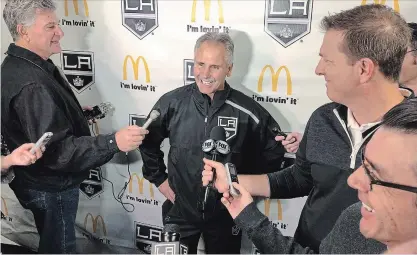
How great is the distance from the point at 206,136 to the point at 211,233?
52 cm

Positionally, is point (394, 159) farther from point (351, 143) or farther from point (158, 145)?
point (158, 145)

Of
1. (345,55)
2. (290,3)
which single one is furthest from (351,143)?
(290,3)

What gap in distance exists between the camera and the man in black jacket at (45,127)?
1658mm

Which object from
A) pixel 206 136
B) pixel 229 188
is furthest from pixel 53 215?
pixel 229 188

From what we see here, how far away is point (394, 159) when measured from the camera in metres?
0.83

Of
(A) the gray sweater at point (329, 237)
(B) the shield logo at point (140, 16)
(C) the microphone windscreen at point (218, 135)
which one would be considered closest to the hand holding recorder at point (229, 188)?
(A) the gray sweater at point (329, 237)

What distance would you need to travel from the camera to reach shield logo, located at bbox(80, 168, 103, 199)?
2283mm

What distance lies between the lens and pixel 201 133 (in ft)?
6.03

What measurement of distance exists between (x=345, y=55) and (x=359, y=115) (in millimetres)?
208

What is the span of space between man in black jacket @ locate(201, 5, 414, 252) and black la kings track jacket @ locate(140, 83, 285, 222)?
425 mm

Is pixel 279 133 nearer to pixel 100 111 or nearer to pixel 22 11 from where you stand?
pixel 100 111

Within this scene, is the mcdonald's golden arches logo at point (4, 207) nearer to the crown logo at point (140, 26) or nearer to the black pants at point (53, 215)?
the black pants at point (53, 215)

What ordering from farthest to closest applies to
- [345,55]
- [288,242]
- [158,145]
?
[158,145], [345,55], [288,242]

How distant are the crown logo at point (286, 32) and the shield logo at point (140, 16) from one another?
0.62m
